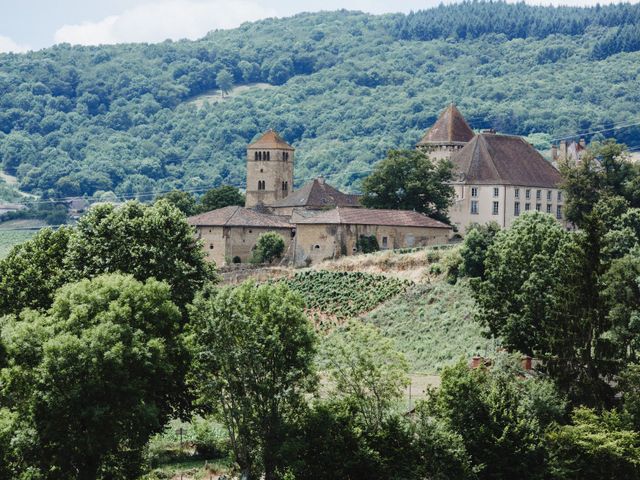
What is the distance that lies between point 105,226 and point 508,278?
16.6 m

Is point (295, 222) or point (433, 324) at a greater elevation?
point (295, 222)

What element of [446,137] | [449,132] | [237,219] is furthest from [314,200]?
[449,132]

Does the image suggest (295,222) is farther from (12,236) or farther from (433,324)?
(12,236)

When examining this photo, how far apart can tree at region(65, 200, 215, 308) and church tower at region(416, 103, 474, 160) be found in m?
60.8

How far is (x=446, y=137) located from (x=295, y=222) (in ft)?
68.0

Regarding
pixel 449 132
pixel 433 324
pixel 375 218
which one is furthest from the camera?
pixel 449 132

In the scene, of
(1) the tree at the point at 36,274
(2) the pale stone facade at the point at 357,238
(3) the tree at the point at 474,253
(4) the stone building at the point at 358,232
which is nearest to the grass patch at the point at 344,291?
(2) the pale stone facade at the point at 357,238

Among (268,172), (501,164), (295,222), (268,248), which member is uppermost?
(501,164)

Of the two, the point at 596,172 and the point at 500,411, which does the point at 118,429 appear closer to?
the point at 500,411

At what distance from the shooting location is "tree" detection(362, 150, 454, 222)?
112m

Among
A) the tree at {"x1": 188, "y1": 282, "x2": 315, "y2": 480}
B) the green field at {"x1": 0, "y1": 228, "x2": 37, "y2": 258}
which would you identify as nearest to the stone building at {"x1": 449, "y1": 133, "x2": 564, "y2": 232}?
the tree at {"x1": 188, "y1": 282, "x2": 315, "y2": 480}

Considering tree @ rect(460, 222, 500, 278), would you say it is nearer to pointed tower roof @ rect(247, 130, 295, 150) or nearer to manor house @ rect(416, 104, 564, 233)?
manor house @ rect(416, 104, 564, 233)

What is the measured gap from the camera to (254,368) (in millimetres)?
54531

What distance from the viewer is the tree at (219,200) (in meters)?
132
